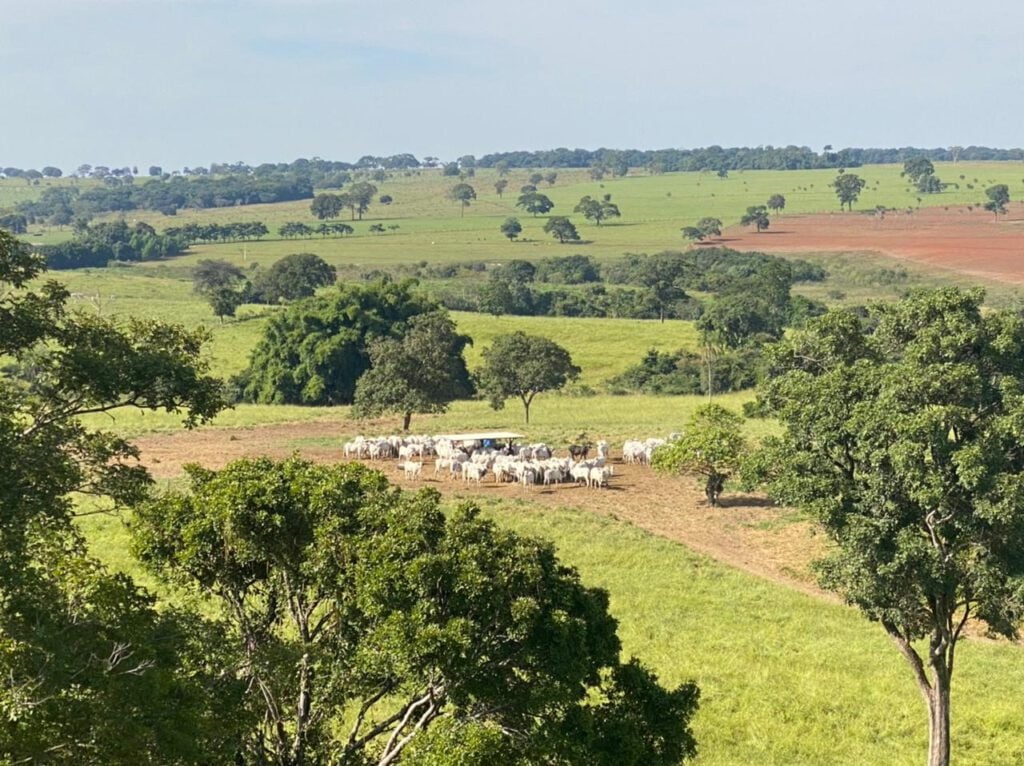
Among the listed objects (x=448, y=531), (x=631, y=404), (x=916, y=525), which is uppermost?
(x=448, y=531)

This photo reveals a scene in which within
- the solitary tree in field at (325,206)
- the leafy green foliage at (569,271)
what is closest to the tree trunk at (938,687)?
the leafy green foliage at (569,271)

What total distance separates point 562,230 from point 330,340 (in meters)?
100

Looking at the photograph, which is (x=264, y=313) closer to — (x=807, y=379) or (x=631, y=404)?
(x=631, y=404)

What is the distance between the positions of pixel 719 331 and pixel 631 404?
16833 millimetres

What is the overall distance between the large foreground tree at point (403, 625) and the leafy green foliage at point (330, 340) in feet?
169

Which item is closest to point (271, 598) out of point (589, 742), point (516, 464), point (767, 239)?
point (589, 742)

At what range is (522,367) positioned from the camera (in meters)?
52.8

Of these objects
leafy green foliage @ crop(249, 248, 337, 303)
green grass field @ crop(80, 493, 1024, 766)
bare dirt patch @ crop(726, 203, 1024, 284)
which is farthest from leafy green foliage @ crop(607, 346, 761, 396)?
bare dirt patch @ crop(726, 203, 1024, 284)

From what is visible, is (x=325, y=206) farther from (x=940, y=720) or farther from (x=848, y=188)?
(x=940, y=720)

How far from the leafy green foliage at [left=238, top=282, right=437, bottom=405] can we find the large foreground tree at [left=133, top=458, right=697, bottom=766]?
51.5 m

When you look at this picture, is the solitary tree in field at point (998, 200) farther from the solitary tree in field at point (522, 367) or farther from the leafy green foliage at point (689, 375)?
the solitary tree in field at point (522, 367)

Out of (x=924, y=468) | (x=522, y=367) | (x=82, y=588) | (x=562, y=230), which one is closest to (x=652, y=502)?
(x=522, y=367)

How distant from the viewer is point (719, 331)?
7906 cm

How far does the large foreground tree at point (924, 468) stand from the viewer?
1523 cm
